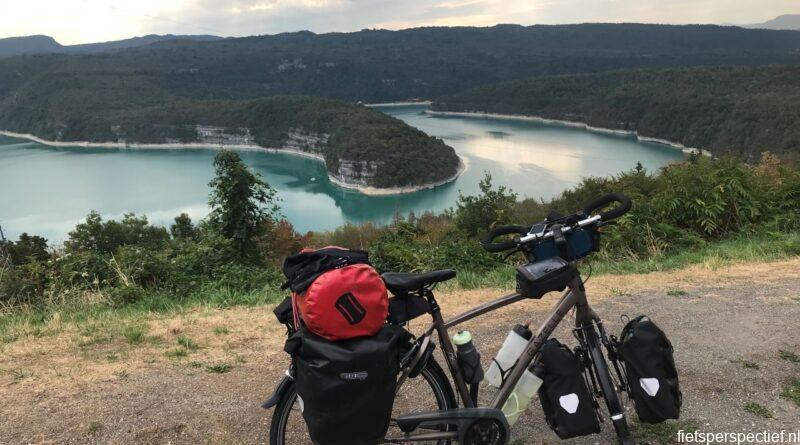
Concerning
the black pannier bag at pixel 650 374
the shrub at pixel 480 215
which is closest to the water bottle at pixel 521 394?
the black pannier bag at pixel 650 374

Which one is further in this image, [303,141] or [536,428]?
[303,141]

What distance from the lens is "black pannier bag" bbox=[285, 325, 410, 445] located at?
6.16 feet

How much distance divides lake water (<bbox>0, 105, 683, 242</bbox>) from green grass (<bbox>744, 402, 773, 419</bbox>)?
158 feet

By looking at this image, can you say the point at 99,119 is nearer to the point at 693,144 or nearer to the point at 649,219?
the point at 693,144

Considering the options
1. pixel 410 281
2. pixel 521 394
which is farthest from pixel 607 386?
pixel 410 281

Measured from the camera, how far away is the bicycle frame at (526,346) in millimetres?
2295

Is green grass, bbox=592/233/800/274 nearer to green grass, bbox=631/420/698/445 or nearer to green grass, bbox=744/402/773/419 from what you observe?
green grass, bbox=744/402/773/419

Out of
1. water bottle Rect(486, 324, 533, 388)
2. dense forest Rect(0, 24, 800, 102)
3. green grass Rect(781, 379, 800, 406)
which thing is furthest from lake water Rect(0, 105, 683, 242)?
dense forest Rect(0, 24, 800, 102)

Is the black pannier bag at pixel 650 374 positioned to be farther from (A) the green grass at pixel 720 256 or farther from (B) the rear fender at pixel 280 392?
(A) the green grass at pixel 720 256

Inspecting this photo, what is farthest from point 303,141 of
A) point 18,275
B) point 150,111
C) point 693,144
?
point 18,275

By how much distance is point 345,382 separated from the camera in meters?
1.89

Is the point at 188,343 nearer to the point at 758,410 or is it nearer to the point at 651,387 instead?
the point at 651,387

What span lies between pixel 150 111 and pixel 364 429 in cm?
13425

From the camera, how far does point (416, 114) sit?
492 feet
